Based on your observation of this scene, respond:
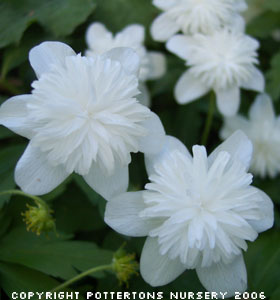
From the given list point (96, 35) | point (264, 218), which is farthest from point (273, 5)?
point (264, 218)

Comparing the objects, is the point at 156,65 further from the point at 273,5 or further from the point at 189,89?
the point at 273,5

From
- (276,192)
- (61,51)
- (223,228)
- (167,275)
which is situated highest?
(61,51)

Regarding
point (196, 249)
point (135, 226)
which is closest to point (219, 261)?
point (196, 249)

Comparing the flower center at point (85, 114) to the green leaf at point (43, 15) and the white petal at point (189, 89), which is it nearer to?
the white petal at point (189, 89)

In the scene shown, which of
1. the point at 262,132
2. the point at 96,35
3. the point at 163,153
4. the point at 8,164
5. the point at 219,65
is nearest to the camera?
the point at 163,153

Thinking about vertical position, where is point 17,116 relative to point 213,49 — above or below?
above

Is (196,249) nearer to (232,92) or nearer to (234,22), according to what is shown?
(232,92)

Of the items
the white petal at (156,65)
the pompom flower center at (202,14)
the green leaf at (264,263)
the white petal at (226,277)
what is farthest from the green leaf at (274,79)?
the white petal at (226,277)
